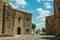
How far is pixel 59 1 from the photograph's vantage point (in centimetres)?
2045

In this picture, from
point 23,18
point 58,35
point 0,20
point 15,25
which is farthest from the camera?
point 23,18

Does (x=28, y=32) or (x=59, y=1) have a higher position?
(x=59, y=1)

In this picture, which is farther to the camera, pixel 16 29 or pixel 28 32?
pixel 28 32

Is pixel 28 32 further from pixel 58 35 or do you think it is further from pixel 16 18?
pixel 58 35

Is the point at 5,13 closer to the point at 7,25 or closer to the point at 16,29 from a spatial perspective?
the point at 7,25

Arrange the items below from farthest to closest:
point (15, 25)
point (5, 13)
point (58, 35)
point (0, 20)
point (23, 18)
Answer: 1. point (23, 18)
2. point (15, 25)
3. point (58, 35)
4. point (5, 13)
5. point (0, 20)

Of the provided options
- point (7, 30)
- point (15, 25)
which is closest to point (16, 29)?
point (15, 25)

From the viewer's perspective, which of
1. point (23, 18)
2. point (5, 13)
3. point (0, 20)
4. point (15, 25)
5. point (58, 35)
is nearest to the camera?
point (0, 20)

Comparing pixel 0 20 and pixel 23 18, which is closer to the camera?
pixel 0 20

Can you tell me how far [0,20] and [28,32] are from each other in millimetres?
32931

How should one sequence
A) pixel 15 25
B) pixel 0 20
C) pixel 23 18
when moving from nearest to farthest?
pixel 0 20 < pixel 15 25 < pixel 23 18

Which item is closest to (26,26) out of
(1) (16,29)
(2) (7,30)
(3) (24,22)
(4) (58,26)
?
(3) (24,22)

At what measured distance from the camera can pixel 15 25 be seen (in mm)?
42531

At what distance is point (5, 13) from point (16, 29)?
28.0 meters
